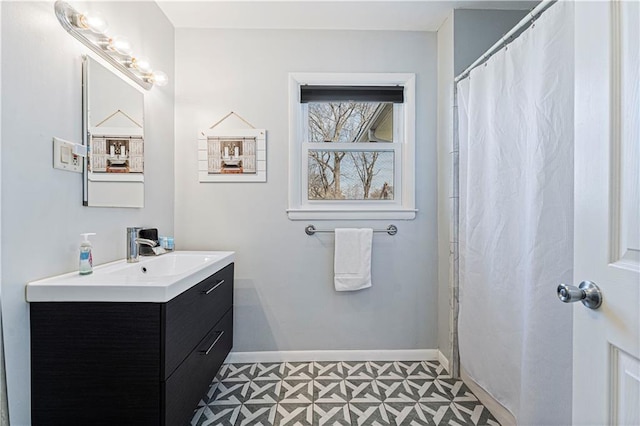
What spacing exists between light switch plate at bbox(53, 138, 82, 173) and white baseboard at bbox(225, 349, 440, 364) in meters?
1.51

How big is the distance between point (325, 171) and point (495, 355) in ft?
4.83

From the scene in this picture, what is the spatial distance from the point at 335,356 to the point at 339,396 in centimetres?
41

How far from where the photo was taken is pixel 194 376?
1.39 m

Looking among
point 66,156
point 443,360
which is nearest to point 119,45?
point 66,156

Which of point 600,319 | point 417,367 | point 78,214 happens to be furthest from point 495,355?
point 78,214

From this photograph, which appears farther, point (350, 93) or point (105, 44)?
point (350, 93)

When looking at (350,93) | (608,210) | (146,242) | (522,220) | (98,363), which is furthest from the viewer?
(350,93)

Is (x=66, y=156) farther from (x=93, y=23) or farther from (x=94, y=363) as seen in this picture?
(x=94, y=363)

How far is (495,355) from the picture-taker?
157 cm

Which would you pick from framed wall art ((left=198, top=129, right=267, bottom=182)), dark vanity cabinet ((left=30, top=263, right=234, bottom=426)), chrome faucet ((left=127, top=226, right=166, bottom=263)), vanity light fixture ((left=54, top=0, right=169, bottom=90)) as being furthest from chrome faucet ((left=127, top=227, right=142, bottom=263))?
vanity light fixture ((left=54, top=0, right=169, bottom=90))

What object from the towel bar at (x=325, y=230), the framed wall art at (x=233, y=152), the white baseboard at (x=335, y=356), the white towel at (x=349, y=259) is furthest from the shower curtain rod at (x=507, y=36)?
the white baseboard at (x=335, y=356)

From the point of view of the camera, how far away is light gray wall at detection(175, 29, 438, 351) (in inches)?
86.0

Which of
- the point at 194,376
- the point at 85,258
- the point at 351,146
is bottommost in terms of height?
the point at 194,376

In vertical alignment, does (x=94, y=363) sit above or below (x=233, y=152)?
below
